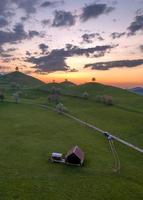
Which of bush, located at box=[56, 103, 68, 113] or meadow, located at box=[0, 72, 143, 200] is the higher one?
bush, located at box=[56, 103, 68, 113]

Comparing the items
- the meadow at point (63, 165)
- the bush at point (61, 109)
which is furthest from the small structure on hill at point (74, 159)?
the bush at point (61, 109)

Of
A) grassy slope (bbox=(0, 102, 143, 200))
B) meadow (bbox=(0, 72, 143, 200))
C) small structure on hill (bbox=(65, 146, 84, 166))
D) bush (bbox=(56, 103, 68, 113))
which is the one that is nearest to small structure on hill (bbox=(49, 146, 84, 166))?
small structure on hill (bbox=(65, 146, 84, 166))

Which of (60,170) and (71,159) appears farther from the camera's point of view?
(71,159)

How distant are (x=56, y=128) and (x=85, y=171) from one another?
4629 cm

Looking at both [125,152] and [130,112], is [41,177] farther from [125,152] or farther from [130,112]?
[130,112]

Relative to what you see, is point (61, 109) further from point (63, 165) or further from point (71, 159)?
point (63, 165)

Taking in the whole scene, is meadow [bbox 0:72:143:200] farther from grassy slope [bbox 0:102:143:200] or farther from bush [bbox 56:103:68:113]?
bush [bbox 56:103:68:113]

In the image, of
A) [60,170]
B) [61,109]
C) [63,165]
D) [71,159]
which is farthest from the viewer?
[61,109]

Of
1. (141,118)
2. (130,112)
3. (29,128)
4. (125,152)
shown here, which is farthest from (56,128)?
(130,112)

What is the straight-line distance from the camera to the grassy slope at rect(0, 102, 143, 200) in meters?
60.3

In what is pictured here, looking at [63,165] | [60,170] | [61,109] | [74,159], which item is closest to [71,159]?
[74,159]

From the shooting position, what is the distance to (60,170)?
71062 millimetres

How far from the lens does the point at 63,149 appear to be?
87250 mm

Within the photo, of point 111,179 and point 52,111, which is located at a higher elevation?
point 52,111
